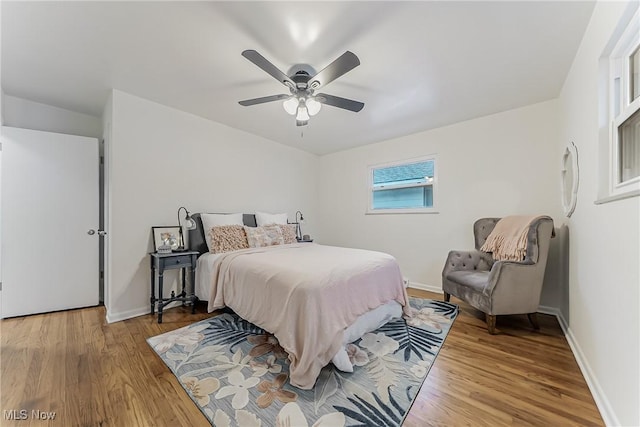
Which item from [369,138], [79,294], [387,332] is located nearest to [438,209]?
[369,138]

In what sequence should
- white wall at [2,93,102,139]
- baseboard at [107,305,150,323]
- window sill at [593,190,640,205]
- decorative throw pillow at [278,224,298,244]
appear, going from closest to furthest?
window sill at [593,190,640,205] < baseboard at [107,305,150,323] < white wall at [2,93,102,139] < decorative throw pillow at [278,224,298,244]

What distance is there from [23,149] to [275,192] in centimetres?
305

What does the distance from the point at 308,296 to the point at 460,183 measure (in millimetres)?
2961

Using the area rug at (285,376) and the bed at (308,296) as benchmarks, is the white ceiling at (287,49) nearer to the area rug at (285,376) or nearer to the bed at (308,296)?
the bed at (308,296)

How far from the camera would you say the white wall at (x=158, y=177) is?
2699mm

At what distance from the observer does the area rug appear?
1.38m

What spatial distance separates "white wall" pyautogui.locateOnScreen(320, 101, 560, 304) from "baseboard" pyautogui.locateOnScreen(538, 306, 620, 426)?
81 centimetres

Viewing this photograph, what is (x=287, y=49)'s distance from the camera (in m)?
2.00

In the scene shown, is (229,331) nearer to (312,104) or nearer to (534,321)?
(312,104)

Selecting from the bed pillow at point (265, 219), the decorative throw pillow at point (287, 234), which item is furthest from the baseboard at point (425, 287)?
the bed pillow at point (265, 219)

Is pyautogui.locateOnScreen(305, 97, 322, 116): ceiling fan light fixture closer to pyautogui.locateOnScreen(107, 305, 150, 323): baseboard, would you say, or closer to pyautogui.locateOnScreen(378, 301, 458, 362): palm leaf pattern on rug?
pyautogui.locateOnScreen(378, 301, 458, 362): palm leaf pattern on rug

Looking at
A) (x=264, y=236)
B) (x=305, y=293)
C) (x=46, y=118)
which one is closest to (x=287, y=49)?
(x=305, y=293)

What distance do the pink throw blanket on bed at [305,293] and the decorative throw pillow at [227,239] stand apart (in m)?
0.32

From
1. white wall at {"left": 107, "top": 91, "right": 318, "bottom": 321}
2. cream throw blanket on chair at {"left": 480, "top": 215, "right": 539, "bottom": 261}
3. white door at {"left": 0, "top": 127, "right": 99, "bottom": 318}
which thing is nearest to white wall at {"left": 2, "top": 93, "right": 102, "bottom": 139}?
white door at {"left": 0, "top": 127, "right": 99, "bottom": 318}
